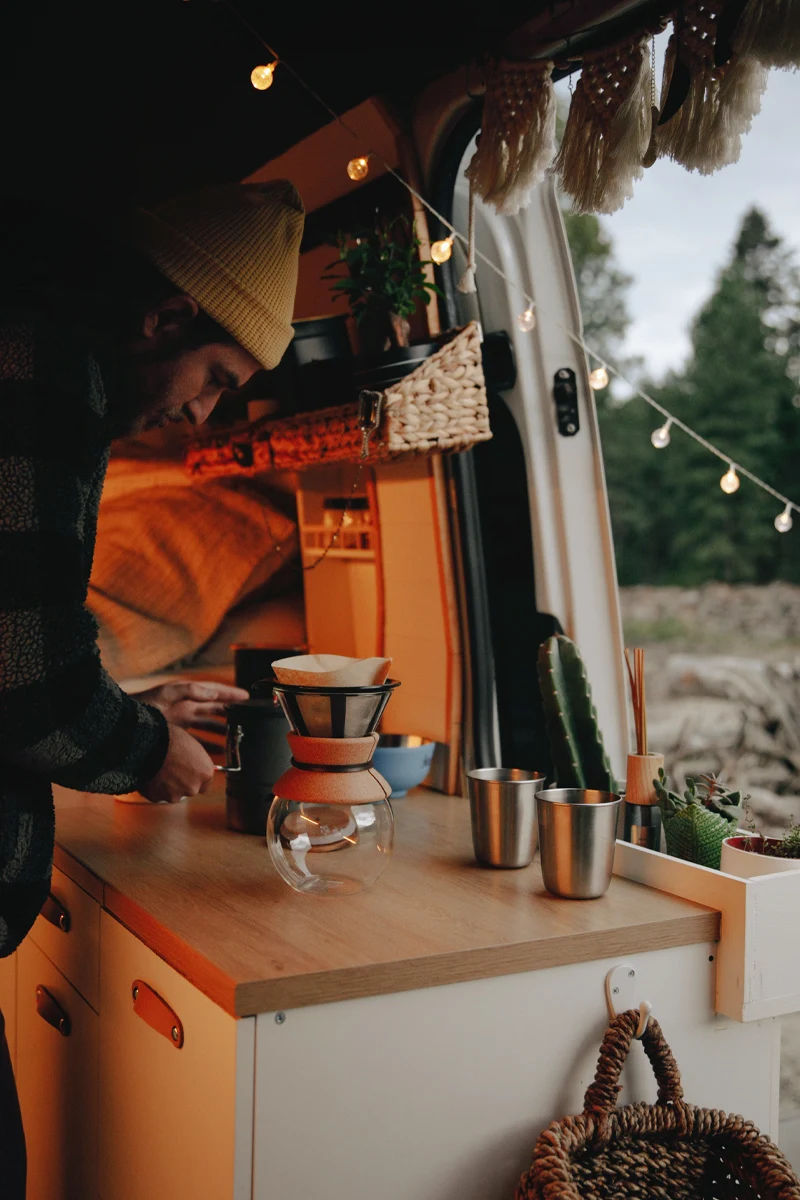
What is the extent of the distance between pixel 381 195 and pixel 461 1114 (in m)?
1.81

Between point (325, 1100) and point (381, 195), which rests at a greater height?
point (381, 195)

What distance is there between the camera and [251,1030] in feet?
3.44

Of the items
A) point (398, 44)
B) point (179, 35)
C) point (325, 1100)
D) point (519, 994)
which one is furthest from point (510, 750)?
point (179, 35)

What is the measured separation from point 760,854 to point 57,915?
1071mm

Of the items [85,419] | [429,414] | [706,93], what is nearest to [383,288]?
[429,414]

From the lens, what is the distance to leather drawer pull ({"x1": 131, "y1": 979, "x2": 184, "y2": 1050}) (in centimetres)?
120

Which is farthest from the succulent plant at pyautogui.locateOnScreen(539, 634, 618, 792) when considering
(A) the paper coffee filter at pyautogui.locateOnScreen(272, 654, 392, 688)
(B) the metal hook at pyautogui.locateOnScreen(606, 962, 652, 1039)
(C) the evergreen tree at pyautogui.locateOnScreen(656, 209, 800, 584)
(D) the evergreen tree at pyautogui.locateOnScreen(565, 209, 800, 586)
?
(C) the evergreen tree at pyautogui.locateOnScreen(656, 209, 800, 584)

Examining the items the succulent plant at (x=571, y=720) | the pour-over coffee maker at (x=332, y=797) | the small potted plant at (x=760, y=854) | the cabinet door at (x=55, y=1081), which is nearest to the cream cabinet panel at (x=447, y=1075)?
the small potted plant at (x=760, y=854)

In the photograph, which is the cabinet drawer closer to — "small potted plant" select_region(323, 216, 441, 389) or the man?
the man

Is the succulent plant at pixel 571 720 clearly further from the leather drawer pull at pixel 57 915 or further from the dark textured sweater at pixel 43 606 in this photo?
the leather drawer pull at pixel 57 915

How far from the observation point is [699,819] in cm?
144

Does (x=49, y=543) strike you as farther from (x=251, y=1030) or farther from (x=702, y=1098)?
(x=702, y=1098)

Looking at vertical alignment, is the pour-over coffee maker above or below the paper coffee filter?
below

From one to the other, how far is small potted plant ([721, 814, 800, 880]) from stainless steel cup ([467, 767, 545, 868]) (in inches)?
11.3
